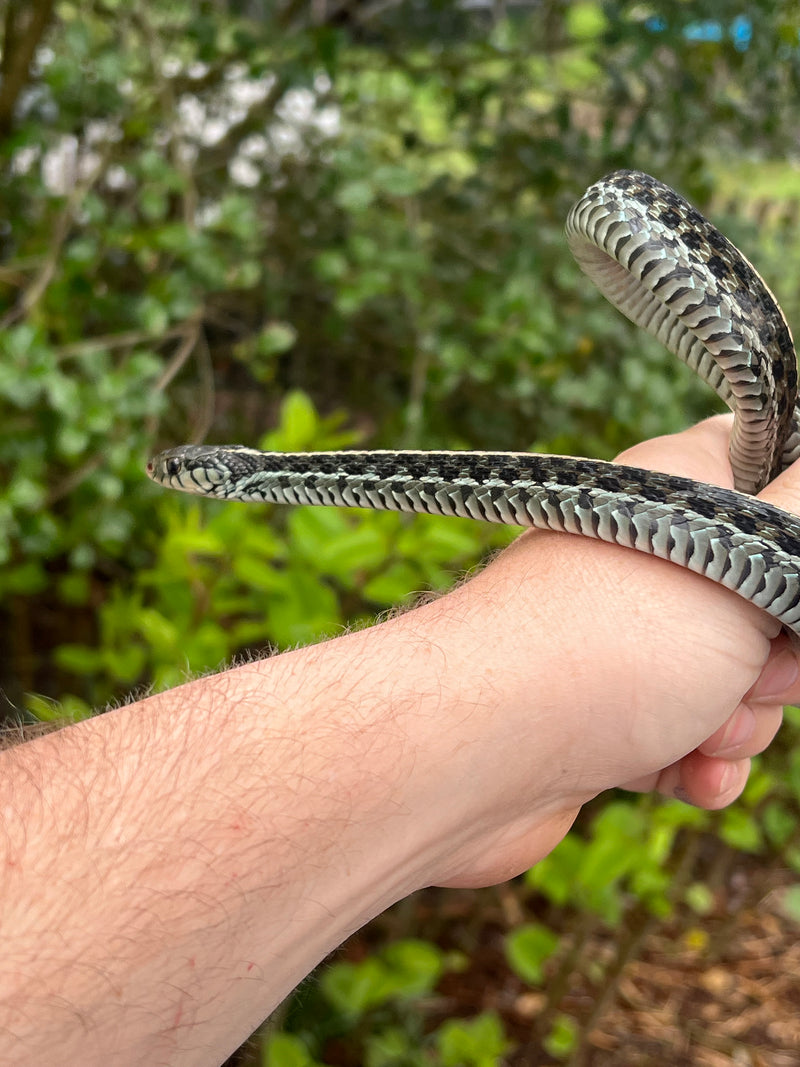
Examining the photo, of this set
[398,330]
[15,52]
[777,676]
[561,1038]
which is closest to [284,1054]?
[561,1038]

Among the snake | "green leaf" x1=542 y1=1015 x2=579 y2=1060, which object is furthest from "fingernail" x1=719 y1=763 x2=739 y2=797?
"green leaf" x1=542 y1=1015 x2=579 y2=1060

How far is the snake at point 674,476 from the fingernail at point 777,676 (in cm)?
11

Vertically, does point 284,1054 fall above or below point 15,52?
below

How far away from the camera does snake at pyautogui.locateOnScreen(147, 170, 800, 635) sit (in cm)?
181

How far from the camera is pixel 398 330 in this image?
3988 mm

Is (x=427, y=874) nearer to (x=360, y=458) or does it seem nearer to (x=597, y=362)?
(x=360, y=458)

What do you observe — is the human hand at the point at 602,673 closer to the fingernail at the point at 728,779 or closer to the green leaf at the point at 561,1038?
the fingernail at the point at 728,779

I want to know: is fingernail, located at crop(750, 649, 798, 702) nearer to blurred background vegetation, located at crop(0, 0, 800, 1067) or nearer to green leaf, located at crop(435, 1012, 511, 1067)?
blurred background vegetation, located at crop(0, 0, 800, 1067)

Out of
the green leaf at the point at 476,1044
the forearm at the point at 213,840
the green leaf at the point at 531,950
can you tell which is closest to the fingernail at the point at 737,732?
the forearm at the point at 213,840

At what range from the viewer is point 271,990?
1.44 meters

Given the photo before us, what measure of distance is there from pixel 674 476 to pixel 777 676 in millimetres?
448

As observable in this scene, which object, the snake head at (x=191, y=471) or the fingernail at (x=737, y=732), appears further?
the snake head at (x=191, y=471)

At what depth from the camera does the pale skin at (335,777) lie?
53.1 inches

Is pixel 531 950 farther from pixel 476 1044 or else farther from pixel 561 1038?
pixel 561 1038
